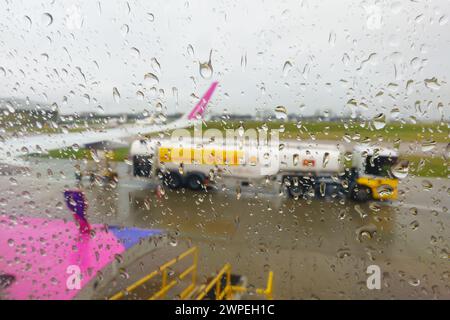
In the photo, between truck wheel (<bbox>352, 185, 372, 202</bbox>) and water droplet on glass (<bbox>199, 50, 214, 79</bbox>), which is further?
truck wheel (<bbox>352, 185, 372, 202</bbox>)

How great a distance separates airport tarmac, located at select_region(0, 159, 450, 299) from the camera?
1.86 metres

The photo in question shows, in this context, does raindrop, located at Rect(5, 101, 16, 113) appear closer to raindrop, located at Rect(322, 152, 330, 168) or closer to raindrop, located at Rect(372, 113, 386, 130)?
raindrop, located at Rect(322, 152, 330, 168)

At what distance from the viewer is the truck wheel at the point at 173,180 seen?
211 centimetres

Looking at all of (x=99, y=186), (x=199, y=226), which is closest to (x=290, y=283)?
(x=199, y=226)

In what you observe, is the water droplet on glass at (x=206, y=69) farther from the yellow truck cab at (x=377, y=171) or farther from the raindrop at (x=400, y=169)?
the raindrop at (x=400, y=169)

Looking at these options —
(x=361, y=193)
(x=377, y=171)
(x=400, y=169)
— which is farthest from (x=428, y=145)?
(x=361, y=193)

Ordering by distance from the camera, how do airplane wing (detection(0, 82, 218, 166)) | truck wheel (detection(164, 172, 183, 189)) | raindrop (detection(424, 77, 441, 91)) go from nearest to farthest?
raindrop (detection(424, 77, 441, 91)) < airplane wing (detection(0, 82, 218, 166)) < truck wheel (detection(164, 172, 183, 189))

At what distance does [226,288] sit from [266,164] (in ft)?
2.69

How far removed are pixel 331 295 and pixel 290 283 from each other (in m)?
0.33

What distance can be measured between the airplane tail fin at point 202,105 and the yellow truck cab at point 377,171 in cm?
93

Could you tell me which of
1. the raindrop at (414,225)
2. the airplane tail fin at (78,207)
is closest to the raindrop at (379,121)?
the raindrop at (414,225)

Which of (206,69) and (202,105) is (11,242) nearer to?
(202,105)

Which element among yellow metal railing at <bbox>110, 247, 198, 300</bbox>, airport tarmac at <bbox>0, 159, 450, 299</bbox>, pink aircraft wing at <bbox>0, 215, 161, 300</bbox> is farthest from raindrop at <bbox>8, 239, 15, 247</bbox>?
yellow metal railing at <bbox>110, 247, 198, 300</bbox>

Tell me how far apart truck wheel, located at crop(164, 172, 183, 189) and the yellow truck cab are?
46.0 inches
